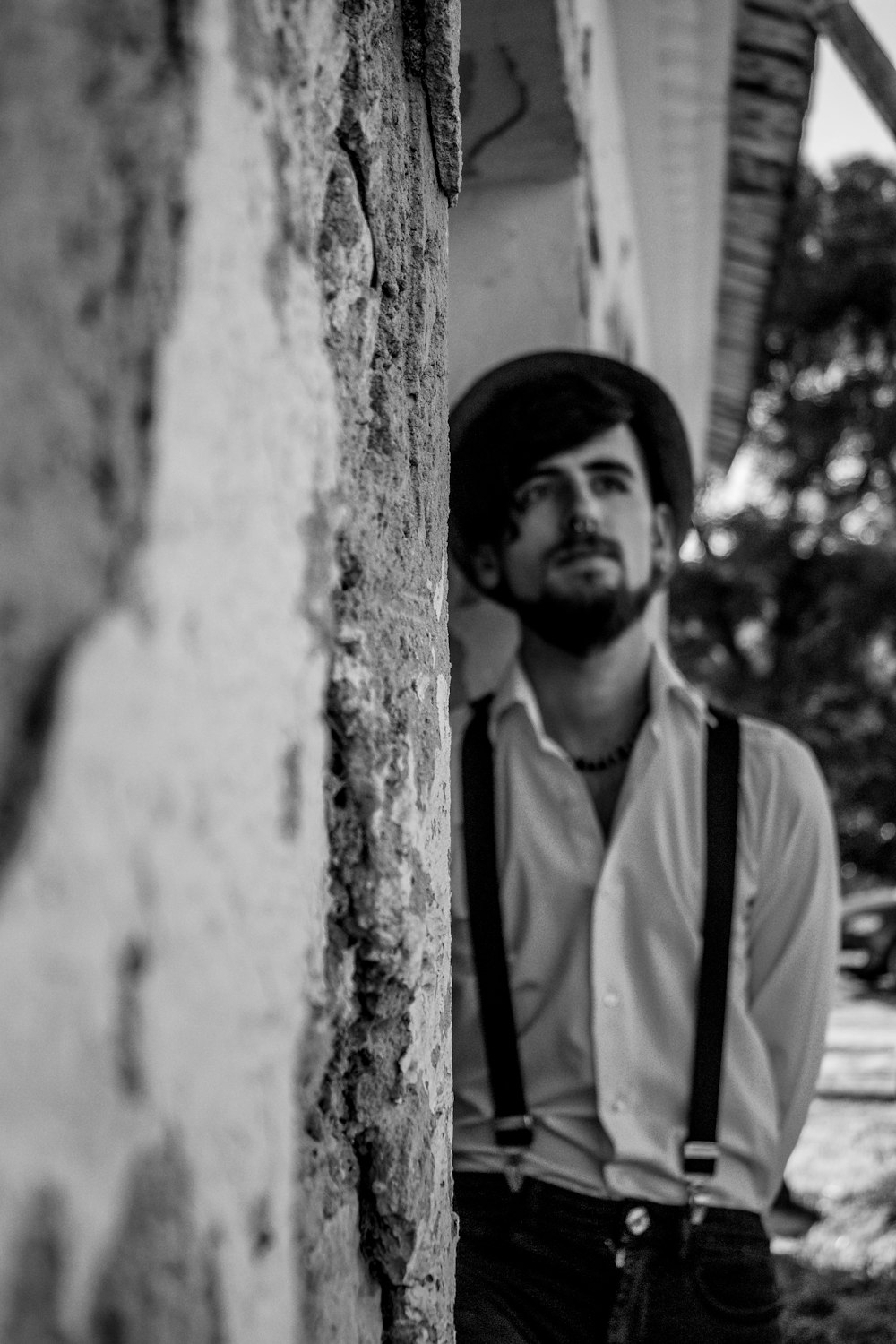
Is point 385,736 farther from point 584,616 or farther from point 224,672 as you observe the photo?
point 584,616

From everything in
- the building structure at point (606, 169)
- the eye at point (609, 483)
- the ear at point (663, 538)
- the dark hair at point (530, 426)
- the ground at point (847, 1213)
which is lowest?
the ground at point (847, 1213)

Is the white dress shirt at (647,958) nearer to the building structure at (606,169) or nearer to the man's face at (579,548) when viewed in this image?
the man's face at (579,548)

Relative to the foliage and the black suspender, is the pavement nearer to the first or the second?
the black suspender

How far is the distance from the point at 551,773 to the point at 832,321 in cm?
1023

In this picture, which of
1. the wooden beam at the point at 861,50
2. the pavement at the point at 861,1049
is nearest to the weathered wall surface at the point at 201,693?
the wooden beam at the point at 861,50

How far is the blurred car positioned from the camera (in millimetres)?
8469

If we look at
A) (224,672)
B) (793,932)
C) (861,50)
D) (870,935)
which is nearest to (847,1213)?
(793,932)

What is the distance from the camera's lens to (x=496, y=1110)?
4.87 ft

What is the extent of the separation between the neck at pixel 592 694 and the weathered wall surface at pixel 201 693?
1202mm

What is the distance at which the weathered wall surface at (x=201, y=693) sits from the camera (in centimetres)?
37

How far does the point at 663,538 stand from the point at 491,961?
74 centimetres

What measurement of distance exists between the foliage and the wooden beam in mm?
7705

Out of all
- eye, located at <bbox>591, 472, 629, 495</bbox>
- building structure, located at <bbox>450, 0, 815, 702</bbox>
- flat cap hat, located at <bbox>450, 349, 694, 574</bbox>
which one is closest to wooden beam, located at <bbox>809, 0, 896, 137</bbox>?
building structure, located at <bbox>450, 0, 815, 702</bbox>

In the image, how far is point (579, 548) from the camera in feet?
5.66
